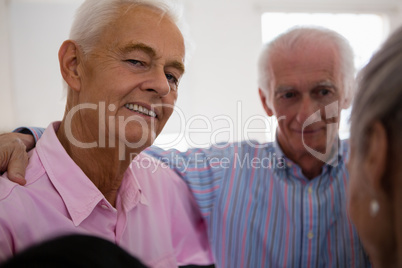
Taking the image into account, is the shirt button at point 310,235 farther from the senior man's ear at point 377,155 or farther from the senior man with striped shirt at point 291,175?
the senior man's ear at point 377,155

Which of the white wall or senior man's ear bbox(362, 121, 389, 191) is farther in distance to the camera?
the white wall

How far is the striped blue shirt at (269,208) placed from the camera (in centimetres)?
123

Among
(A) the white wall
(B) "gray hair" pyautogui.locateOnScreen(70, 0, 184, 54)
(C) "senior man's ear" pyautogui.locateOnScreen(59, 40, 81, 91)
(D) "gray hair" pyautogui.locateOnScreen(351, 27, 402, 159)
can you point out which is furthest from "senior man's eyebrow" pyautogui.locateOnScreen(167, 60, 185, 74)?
(A) the white wall

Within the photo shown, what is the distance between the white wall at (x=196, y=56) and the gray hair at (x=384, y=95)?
313 centimetres

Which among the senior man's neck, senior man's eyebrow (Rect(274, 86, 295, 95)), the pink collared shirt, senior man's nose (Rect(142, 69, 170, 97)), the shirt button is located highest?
senior man's nose (Rect(142, 69, 170, 97))

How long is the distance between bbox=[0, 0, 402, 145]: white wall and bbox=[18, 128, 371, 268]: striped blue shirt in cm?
231

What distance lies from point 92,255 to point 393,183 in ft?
1.51

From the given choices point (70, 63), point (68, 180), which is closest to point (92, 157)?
point (68, 180)

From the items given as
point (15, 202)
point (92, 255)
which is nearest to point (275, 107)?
point (15, 202)

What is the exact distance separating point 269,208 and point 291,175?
17 cm

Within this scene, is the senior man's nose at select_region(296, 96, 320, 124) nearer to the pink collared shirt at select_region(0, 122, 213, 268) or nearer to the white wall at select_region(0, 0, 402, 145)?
the pink collared shirt at select_region(0, 122, 213, 268)

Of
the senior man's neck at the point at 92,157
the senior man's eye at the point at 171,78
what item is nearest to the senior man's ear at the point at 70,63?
the senior man's neck at the point at 92,157

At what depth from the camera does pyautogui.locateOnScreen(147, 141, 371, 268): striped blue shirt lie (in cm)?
123

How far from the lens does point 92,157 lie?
3.49ft
